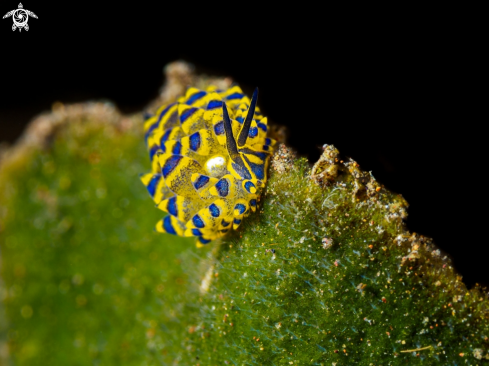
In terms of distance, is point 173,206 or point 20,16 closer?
point 173,206

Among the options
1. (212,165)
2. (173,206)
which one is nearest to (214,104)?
(212,165)

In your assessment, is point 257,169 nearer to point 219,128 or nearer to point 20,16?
point 219,128

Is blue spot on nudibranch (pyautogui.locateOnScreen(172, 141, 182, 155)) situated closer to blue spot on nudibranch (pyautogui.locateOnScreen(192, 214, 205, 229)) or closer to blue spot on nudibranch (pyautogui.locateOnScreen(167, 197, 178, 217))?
blue spot on nudibranch (pyautogui.locateOnScreen(167, 197, 178, 217))

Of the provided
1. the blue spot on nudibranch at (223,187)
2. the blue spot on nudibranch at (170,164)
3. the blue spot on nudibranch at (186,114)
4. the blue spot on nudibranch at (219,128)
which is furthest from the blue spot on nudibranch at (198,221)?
the blue spot on nudibranch at (186,114)

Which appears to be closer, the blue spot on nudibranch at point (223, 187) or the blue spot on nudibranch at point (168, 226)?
the blue spot on nudibranch at point (223, 187)

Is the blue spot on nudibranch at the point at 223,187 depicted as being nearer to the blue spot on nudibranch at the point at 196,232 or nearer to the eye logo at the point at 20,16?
the blue spot on nudibranch at the point at 196,232

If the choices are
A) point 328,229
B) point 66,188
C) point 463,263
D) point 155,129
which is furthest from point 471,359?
point 66,188

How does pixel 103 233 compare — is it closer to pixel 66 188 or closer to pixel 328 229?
pixel 66 188
